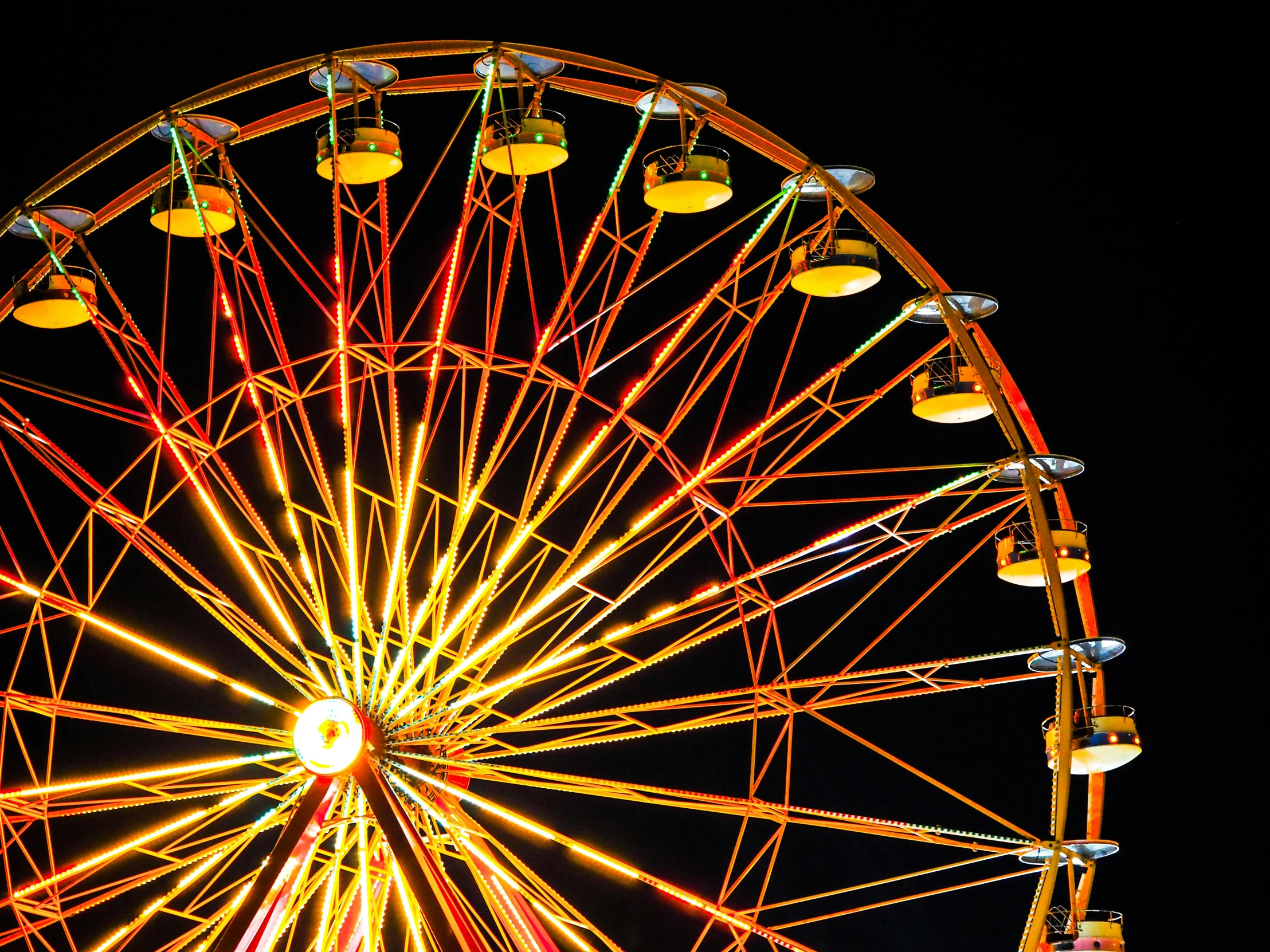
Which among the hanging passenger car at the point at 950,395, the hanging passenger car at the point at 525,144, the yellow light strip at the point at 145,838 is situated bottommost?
the yellow light strip at the point at 145,838

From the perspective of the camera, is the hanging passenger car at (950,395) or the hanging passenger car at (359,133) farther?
the hanging passenger car at (950,395)

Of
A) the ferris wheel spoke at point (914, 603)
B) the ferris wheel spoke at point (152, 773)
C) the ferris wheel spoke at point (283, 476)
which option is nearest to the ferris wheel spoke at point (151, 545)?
the ferris wheel spoke at point (283, 476)

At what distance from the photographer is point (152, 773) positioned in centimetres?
1174

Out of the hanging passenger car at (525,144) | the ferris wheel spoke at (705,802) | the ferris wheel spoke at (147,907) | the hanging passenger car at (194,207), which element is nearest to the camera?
the ferris wheel spoke at (705,802)

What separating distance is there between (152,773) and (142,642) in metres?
0.93

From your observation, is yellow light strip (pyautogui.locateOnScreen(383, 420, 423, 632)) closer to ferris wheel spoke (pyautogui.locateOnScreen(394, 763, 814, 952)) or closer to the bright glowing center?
the bright glowing center

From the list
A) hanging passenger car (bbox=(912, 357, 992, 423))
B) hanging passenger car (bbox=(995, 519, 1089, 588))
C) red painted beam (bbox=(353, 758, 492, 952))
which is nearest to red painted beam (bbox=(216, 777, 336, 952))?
red painted beam (bbox=(353, 758, 492, 952))

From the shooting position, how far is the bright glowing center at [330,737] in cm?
1088

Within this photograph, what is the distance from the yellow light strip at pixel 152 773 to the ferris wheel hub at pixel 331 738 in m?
0.49

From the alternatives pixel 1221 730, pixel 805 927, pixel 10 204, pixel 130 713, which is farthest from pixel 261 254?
pixel 1221 730

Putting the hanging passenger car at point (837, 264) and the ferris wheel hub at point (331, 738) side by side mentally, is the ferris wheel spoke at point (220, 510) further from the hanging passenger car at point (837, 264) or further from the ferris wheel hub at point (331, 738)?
the hanging passenger car at point (837, 264)

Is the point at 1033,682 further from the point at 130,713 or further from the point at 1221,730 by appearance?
the point at 130,713

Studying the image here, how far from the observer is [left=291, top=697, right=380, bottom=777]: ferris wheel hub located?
1088cm

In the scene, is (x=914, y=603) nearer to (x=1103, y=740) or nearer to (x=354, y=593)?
(x=1103, y=740)
